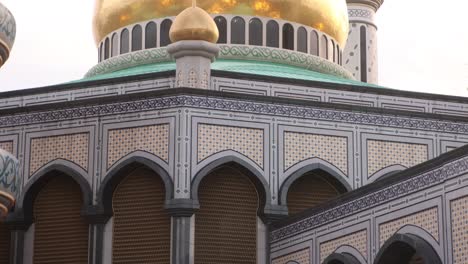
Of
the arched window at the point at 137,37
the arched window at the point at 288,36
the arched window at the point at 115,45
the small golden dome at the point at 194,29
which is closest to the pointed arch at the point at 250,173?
the small golden dome at the point at 194,29

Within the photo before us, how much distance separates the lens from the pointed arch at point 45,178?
21.2 meters

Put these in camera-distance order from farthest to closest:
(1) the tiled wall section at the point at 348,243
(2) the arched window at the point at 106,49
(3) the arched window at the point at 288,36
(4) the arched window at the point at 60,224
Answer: (2) the arched window at the point at 106,49 < (3) the arched window at the point at 288,36 < (4) the arched window at the point at 60,224 < (1) the tiled wall section at the point at 348,243

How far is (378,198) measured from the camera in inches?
696

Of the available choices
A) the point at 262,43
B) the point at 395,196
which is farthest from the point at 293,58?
the point at 395,196

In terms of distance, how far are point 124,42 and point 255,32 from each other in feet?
8.28

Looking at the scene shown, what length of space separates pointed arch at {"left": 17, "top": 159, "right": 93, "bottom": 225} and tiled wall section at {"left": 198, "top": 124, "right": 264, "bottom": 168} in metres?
1.97

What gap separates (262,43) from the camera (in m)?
25.2

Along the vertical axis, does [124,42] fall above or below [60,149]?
above

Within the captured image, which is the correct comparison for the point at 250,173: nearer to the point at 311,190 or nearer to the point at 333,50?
the point at 311,190

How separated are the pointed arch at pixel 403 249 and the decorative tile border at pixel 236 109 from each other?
4.10 metres

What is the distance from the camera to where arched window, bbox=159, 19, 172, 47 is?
25.2 metres

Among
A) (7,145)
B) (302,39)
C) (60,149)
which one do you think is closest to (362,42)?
(302,39)

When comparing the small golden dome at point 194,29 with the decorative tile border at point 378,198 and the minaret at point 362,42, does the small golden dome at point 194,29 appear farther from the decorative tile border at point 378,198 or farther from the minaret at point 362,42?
the minaret at point 362,42

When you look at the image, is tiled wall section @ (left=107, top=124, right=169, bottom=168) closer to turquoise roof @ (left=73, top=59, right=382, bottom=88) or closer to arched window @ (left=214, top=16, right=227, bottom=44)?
turquoise roof @ (left=73, top=59, right=382, bottom=88)
